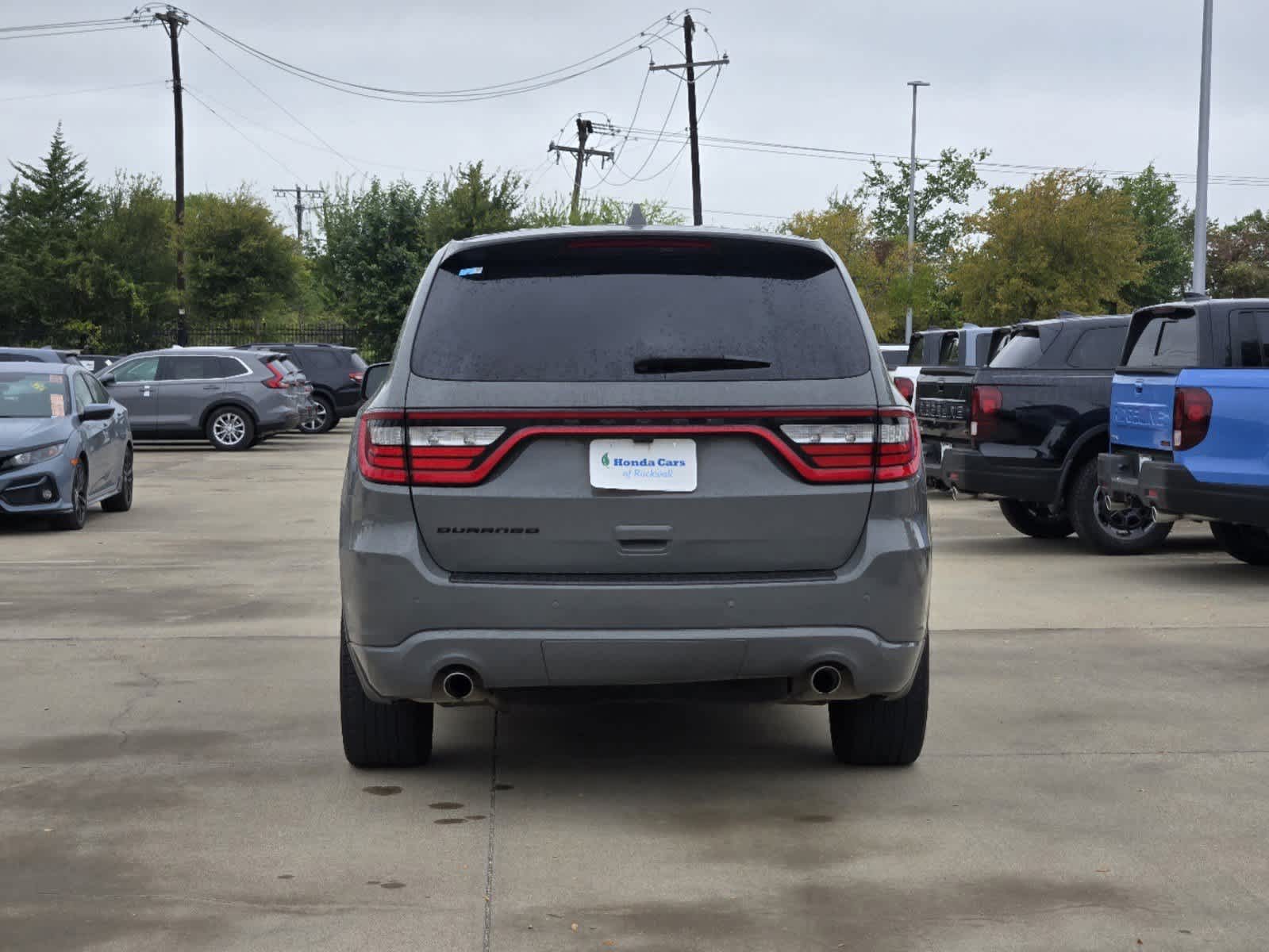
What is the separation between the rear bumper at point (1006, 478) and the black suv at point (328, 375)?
76.3ft

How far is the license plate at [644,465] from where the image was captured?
16.4 ft

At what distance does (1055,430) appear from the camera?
1268cm

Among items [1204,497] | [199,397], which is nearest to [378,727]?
[1204,497]

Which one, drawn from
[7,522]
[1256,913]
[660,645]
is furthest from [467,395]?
[7,522]

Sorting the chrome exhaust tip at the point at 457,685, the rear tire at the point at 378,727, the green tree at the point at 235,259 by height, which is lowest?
the rear tire at the point at 378,727

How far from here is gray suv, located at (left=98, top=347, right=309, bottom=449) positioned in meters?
28.6

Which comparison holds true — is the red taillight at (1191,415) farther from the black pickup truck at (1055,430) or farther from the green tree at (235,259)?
the green tree at (235,259)

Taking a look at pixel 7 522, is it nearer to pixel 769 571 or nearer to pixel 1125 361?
pixel 1125 361

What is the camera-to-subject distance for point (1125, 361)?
11.5 meters

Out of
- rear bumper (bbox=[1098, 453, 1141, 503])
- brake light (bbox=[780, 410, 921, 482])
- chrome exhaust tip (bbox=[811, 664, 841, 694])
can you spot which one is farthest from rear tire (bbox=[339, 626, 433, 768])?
rear bumper (bbox=[1098, 453, 1141, 503])

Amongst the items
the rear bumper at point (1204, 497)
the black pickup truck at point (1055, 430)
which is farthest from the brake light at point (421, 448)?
the black pickup truck at point (1055, 430)

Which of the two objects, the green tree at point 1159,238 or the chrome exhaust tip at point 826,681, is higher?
the green tree at point 1159,238

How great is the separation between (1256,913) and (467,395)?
2560mm

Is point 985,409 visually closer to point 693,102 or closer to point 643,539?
point 643,539
